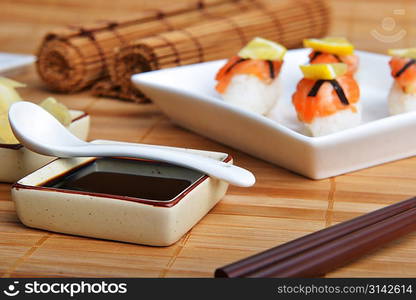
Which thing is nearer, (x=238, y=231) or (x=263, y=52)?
(x=238, y=231)

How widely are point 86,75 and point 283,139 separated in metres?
0.80

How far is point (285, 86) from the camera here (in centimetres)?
192

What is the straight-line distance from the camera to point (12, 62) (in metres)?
2.22

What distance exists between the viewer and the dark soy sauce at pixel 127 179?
1229 millimetres

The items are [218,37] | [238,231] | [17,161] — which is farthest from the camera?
[218,37]

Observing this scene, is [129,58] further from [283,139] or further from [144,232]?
[144,232]

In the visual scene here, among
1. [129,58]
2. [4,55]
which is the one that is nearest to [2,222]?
[129,58]

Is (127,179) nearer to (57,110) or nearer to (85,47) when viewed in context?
(57,110)

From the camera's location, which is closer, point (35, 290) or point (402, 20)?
point (35, 290)

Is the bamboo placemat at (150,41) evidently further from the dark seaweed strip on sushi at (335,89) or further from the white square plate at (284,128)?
the dark seaweed strip on sushi at (335,89)

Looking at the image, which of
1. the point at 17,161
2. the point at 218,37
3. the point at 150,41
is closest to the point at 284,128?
the point at 17,161

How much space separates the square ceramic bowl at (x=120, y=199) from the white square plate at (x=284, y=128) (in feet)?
0.53

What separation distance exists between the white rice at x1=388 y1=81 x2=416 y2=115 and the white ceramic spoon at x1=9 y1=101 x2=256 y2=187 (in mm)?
557

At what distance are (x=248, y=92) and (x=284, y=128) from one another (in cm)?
26
